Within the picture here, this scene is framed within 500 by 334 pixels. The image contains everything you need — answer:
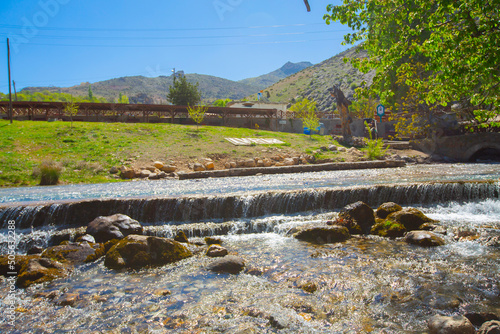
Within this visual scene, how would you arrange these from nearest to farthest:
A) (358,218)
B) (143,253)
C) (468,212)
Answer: (143,253) → (358,218) → (468,212)

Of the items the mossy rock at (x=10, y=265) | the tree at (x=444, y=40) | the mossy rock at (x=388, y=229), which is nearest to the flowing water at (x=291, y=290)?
the mossy rock at (x=388, y=229)

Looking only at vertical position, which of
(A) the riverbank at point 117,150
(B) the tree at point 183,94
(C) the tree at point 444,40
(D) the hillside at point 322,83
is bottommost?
(A) the riverbank at point 117,150

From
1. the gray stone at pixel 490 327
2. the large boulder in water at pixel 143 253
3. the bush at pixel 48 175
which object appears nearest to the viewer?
the gray stone at pixel 490 327

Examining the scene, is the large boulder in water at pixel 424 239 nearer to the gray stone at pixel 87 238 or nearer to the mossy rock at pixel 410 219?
the mossy rock at pixel 410 219

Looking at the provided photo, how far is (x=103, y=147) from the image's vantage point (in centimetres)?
2675

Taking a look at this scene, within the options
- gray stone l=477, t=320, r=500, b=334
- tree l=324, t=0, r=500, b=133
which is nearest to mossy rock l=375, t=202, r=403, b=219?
tree l=324, t=0, r=500, b=133

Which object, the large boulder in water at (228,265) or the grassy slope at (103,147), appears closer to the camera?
the large boulder in water at (228,265)

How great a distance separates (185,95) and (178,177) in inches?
1560

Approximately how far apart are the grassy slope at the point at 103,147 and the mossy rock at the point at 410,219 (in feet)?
56.1

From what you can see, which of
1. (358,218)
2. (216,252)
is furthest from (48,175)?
(358,218)

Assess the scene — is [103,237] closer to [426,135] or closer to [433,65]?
[433,65]

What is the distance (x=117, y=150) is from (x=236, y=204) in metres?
16.9

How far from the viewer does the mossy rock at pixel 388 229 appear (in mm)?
9902

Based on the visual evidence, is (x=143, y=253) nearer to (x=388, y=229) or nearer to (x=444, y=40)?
(x=388, y=229)
